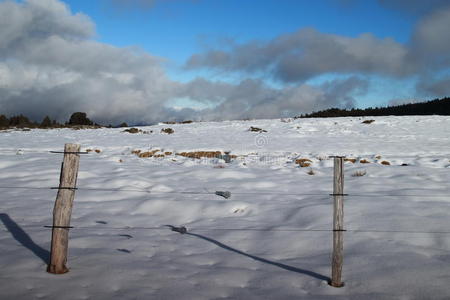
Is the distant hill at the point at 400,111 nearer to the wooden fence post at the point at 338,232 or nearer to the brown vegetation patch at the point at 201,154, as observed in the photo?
the brown vegetation patch at the point at 201,154

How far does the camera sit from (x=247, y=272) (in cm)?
448

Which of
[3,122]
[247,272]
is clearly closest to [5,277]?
[247,272]

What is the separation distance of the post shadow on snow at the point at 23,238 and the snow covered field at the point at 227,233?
0.12 feet

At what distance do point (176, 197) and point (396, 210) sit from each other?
5189mm

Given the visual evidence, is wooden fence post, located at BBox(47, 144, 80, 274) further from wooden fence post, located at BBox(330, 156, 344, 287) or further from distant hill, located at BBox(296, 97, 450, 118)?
distant hill, located at BBox(296, 97, 450, 118)

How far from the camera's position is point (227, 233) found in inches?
242

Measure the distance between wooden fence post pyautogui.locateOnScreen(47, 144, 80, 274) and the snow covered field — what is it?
0.61 ft

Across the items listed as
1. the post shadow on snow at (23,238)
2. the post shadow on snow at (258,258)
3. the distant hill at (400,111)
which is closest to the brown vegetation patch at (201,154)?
the post shadow on snow at (258,258)

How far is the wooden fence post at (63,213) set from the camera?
4133mm

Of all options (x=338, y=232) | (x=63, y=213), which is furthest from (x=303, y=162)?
(x=63, y=213)

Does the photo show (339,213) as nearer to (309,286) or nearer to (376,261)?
(309,286)

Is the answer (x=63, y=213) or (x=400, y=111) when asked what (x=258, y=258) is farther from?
(x=400, y=111)

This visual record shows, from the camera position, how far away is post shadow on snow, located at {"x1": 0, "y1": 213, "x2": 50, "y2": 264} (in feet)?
15.7

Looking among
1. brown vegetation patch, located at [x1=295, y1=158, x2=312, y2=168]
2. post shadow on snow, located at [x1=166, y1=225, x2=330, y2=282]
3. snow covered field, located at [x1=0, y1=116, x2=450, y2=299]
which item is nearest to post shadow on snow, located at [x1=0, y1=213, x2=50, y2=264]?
snow covered field, located at [x1=0, y1=116, x2=450, y2=299]
